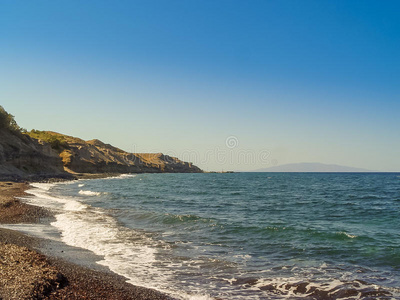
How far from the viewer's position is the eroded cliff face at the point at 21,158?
186ft

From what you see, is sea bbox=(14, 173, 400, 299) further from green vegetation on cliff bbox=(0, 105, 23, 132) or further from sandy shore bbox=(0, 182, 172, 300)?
green vegetation on cliff bbox=(0, 105, 23, 132)

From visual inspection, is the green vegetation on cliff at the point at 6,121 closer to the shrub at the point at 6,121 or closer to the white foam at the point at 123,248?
the shrub at the point at 6,121

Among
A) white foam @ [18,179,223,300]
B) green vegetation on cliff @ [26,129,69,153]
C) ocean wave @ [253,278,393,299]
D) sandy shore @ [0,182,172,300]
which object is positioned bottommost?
white foam @ [18,179,223,300]

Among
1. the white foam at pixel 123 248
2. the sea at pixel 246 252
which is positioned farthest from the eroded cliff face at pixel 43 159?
the sea at pixel 246 252

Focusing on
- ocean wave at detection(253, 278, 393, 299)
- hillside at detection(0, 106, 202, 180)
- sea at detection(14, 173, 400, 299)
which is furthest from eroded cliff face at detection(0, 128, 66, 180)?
ocean wave at detection(253, 278, 393, 299)

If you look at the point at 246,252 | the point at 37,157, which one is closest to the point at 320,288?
the point at 246,252

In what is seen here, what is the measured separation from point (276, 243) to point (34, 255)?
35.3ft

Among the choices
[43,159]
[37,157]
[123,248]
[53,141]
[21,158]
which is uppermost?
[53,141]

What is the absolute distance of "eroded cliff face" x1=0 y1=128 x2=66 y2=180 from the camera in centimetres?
5662

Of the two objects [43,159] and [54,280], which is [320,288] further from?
[43,159]

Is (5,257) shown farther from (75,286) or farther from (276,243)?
(276,243)

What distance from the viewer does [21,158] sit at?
212ft

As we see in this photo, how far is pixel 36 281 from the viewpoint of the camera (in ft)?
23.9

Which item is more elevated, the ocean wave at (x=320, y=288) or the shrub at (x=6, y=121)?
the shrub at (x=6, y=121)
